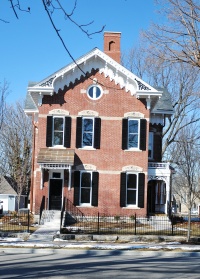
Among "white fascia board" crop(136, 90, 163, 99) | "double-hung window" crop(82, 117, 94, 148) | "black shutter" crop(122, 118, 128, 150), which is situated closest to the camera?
"white fascia board" crop(136, 90, 163, 99)

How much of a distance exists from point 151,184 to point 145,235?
1079cm

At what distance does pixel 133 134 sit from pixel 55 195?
6.07 metres

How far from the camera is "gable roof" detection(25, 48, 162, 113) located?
2895cm

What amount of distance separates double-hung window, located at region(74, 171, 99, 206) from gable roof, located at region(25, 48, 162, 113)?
5.18 metres

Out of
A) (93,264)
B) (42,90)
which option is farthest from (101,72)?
(93,264)

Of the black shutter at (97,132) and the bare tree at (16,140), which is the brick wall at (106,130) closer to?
the black shutter at (97,132)

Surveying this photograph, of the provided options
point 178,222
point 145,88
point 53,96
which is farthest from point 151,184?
point 53,96

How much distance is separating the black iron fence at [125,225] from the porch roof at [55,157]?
312 centimetres

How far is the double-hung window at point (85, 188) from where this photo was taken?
95.2 ft

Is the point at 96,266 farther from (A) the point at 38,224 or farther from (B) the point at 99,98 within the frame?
(B) the point at 99,98

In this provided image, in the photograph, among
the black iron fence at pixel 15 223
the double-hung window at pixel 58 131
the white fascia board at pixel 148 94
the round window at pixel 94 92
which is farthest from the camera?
the round window at pixel 94 92

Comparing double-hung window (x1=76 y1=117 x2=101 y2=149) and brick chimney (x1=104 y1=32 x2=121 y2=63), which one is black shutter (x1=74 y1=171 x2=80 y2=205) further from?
brick chimney (x1=104 y1=32 x2=121 y2=63)

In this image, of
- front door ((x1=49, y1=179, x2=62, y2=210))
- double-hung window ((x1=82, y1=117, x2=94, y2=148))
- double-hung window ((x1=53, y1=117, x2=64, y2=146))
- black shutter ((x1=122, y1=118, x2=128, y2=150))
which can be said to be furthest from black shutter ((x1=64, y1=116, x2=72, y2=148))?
black shutter ((x1=122, y1=118, x2=128, y2=150))

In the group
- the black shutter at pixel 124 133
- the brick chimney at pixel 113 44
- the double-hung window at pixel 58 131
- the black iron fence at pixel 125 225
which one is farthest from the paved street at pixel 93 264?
the brick chimney at pixel 113 44
